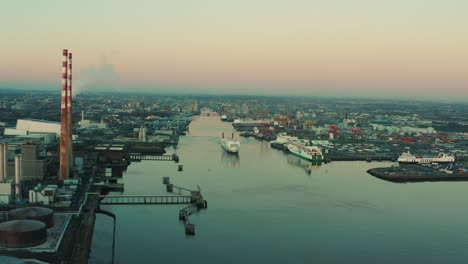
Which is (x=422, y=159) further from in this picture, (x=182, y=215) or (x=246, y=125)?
(x=246, y=125)

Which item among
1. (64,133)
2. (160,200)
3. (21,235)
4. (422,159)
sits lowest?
(160,200)

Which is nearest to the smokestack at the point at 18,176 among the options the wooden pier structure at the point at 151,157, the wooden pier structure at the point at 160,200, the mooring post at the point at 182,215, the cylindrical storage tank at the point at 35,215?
the wooden pier structure at the point at 160,200

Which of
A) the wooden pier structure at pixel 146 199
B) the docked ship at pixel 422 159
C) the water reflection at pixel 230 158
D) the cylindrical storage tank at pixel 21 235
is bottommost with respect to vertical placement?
the water reflection at pixel 230 158

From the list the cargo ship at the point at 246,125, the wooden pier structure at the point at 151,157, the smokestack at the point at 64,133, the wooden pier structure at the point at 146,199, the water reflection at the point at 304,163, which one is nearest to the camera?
the wooden pier structure at the point at 146,199

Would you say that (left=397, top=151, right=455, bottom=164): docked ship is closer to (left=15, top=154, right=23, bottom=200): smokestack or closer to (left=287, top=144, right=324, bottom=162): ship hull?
(left=287, top=144, right=324, bottom=162): ship hull

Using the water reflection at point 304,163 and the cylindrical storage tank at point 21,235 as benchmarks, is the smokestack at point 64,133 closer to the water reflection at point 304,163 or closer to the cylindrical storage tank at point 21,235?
the cylindrical storage tank at point 21,235

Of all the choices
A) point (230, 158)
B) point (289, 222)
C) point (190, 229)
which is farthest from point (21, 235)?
point (230, 158)
